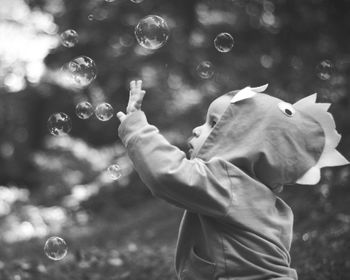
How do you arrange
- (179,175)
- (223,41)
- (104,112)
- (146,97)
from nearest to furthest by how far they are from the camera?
(179,175), (104,112), (223,41), (146,97)

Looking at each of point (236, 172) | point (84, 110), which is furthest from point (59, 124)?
point (236, 172)

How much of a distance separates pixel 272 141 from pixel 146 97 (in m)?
7.39

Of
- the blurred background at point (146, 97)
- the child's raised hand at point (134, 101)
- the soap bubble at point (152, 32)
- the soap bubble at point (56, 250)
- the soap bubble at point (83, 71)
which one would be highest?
the child's raised hand at point (134, 101)

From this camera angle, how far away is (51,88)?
12180 millimetres

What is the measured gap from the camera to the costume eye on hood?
2453 millimetres

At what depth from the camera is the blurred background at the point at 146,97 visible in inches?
205

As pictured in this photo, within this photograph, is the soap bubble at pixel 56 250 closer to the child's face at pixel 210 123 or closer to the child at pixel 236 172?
the child at pixel 236 172

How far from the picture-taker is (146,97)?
9781 mm

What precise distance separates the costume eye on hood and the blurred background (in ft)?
6.23

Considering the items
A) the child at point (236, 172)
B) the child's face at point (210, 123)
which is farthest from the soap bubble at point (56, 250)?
the child's face at point (210, 123)

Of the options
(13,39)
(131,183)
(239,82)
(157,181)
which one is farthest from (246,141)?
(13,39)

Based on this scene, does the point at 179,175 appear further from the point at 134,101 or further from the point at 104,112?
the point at 104,112

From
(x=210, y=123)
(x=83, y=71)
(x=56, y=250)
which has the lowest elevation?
(x=56, y=250)

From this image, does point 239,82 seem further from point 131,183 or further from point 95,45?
point 131,183
